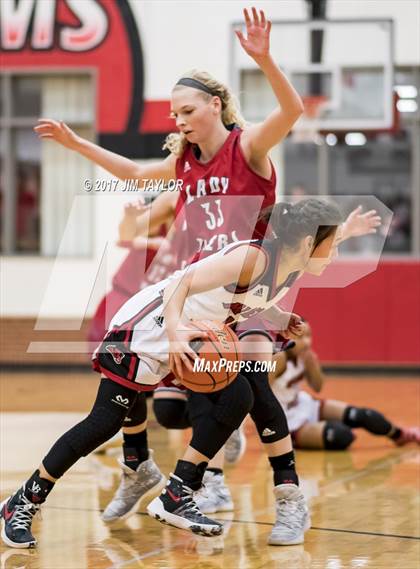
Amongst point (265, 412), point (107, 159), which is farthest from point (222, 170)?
point (265, 412)

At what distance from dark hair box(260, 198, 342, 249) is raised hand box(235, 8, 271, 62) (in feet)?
1.78

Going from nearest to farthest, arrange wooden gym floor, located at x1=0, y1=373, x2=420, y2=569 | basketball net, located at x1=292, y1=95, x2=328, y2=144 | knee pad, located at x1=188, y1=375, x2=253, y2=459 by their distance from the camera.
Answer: wooden gym floor, located at x1=0, y1=373, x2=420, y2=569
knee pad, located at x1=188, y1=375, x2=253, y2=459
basketball net, located at x1=292, y1=95, x2=328, y2=144

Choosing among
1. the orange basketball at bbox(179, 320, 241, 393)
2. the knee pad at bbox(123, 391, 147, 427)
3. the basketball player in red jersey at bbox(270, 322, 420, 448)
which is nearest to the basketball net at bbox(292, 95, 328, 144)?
the basketball player in red jersey at bbox(270, 322, 420, 448)

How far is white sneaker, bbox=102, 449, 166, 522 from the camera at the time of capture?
4.27 metres

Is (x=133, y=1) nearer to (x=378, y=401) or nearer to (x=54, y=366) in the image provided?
(x=54, y=366)

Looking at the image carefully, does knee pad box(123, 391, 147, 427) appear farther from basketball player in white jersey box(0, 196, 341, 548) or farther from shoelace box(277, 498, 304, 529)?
shoelace box(277, 498, 304, 529)

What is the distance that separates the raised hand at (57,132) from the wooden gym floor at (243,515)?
1.51m

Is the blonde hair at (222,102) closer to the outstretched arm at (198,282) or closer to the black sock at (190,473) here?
the outstretched arm at (198,282)

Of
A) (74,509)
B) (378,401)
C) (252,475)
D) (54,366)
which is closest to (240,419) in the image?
(74,509)

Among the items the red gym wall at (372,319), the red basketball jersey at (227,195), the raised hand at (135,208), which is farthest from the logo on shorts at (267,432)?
the red gym wall at (372,319)

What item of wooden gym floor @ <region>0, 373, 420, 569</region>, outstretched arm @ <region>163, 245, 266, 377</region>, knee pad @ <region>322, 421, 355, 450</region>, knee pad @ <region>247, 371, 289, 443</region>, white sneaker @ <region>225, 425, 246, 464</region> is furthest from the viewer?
knee pad @ <region>322, 421, 355, 450</region>

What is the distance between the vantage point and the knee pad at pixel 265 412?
4.05 m

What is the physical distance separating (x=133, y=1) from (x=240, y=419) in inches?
353

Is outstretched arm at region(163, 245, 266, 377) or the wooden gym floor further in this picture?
the wooden gym floor
